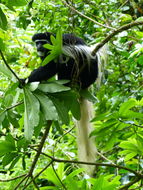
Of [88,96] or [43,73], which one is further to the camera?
[43,73]

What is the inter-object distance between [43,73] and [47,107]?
0.97m

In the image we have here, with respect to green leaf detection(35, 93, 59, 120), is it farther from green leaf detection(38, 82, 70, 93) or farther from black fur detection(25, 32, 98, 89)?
black fur detection(25, 32, 98, 89)

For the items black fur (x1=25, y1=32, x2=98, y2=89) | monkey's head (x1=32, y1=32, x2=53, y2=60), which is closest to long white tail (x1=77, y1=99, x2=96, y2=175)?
black fur (x1=25, y1=32, x2=98, y2=89)

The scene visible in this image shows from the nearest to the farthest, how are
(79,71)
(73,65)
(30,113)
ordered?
(30,113)
(79,71)
(73,65)

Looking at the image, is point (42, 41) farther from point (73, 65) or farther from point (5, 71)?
point (5, 71)

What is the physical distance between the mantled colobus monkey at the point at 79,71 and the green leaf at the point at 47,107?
569 mm

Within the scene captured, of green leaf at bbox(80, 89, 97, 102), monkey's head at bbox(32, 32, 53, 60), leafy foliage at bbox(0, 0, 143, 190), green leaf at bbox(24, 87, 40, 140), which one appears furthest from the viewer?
monkey's head at bbox(32, 32, 53, 60)

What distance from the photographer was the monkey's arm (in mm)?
2062

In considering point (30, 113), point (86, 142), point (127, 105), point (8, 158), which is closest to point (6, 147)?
point (8, 158)

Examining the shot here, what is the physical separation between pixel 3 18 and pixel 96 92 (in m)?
1.47

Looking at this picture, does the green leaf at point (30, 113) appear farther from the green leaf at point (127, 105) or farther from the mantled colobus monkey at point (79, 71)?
the mantled colobus monkey at point (79, 71)

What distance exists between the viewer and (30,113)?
1.08 meters

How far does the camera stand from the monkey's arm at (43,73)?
2062mm

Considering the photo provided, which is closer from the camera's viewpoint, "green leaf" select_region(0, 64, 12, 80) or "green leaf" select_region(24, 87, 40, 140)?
"green leaf" select_region(24, 87, 40, 140)
